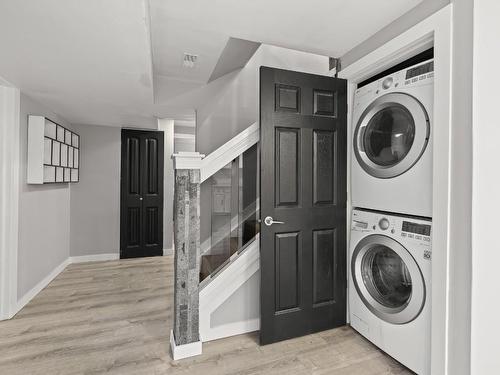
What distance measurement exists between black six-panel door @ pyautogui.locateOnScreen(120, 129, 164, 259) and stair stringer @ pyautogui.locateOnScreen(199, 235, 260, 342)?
279 cm

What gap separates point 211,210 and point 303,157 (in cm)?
83

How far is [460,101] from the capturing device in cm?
145

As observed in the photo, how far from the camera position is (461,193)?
4.75ft

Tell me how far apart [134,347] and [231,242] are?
3.40ft

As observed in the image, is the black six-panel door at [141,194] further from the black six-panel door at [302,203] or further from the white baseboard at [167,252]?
the black six-panel door at [302,203]

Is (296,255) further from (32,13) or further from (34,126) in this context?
(34,126)

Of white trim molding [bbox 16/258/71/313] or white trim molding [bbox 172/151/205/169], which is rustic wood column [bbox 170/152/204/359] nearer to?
white trim molding [bbox 172/151/205/169]

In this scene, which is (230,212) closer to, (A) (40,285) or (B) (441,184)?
(B) (441,184)

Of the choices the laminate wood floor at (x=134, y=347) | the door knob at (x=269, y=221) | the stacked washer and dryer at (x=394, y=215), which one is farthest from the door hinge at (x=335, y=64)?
the laminate wood floor at (x=134, y=347)

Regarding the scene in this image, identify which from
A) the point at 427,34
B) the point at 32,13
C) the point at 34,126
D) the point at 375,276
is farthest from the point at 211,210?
the point at 34,126

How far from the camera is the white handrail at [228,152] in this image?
6.70 ft

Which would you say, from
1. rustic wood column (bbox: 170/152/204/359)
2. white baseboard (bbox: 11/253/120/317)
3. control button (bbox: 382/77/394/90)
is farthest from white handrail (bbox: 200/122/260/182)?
white baseboard (bbox: 11/253/120/317)

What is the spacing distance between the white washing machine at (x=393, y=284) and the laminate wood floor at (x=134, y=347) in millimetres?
158

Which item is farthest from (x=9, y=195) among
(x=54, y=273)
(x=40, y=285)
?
(x=54, y=273)
